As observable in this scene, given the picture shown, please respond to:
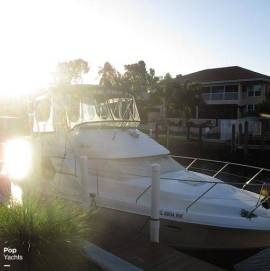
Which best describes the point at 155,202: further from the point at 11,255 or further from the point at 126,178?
the point at 11,255

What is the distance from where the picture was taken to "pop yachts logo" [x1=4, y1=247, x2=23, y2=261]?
152 inches

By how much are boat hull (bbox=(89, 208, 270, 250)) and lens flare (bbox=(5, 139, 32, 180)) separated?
361 cm

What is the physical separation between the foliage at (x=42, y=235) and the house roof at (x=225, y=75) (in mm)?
37736

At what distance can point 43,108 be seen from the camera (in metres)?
10.2

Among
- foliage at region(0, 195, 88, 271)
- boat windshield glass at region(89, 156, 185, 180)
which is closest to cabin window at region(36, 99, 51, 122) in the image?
boat windshield glass at region(89, 156, 185, 180)

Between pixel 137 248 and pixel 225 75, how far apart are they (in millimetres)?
39449

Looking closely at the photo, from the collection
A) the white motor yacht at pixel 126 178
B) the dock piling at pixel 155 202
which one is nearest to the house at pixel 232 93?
the white motor yacht at pixel 126 178

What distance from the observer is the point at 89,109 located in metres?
9.33

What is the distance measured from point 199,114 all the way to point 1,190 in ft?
121

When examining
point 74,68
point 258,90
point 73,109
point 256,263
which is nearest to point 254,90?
point 258,90

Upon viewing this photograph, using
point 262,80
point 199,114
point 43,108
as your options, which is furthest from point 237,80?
point 43,108

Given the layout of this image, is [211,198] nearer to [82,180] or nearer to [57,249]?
[82,180]

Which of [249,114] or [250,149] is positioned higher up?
[249,114]

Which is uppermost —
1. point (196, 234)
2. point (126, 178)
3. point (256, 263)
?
point (126, 178)
